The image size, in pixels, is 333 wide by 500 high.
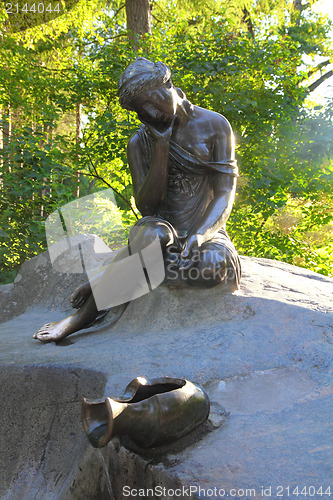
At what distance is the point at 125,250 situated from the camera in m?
2.96

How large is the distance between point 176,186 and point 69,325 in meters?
1.12

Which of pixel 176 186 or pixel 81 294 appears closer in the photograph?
pixel 81 294

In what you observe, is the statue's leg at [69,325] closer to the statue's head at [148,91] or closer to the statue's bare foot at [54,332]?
the statue's bare foot at [54,332]

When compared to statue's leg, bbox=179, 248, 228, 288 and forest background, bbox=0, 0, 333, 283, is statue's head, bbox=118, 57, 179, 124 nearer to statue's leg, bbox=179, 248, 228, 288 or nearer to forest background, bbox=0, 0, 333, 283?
statue's leg, bbox=179, 248, 228, 288

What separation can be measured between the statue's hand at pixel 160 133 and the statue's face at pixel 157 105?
3cm

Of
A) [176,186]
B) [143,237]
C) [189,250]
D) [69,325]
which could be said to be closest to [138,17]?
[176,186]

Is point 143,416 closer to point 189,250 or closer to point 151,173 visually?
point 189,250

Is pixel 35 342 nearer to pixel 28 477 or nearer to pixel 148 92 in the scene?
pixel 28 477

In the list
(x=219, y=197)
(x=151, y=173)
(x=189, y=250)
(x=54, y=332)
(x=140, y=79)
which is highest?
(x=140, y=79)

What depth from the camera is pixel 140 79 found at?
265 cm

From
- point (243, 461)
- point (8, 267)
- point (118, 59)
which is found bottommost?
point (8, 267)

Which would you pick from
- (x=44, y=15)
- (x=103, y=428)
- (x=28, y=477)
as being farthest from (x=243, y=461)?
(x=44, y=15)

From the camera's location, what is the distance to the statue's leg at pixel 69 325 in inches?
112

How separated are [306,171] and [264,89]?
1097mm
